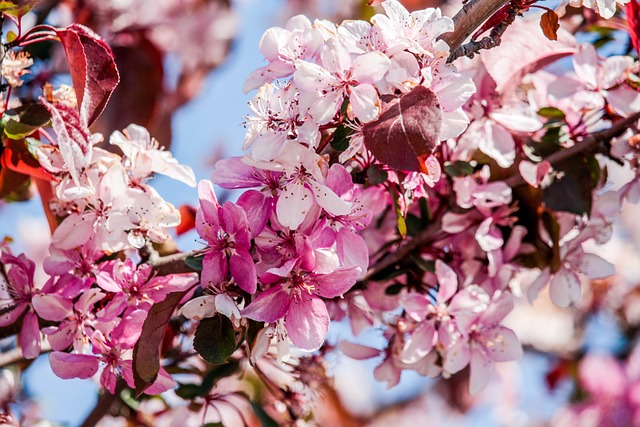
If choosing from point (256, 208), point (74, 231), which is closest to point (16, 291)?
point (74, 231)

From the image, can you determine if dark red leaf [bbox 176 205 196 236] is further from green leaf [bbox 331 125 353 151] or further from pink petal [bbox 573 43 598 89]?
pink petal [bbox 573 43 598 89]

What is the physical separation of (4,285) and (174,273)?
0.20 metres

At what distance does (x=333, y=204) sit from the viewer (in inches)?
29.4

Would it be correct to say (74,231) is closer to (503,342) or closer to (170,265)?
(170,265)

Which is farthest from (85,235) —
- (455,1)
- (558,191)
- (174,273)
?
(455,1)

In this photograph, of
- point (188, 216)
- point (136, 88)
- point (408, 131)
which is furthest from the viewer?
point (136, 88)

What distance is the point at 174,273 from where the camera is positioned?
0.90 meters

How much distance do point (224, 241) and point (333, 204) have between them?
0.13 m

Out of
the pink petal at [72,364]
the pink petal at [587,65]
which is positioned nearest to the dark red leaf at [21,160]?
the pink petal at [72,364]

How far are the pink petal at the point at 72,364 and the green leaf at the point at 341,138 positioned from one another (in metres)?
0.33

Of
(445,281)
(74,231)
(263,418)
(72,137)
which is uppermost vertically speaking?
(72,137)

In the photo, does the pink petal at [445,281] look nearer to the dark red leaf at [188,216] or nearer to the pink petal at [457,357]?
the pink petal at [457,357]

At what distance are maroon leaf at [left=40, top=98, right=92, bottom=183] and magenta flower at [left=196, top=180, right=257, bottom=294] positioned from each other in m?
0.12

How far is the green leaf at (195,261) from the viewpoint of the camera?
83 centimetres
